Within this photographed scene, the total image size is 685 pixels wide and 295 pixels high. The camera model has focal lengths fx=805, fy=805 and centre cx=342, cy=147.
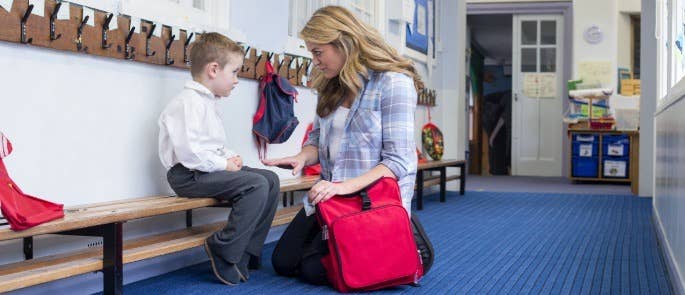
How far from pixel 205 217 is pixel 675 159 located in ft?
6.28

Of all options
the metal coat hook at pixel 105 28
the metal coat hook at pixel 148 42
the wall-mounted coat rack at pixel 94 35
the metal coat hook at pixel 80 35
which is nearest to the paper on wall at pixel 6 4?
the wall-mounted coat rack at pixel 94 35

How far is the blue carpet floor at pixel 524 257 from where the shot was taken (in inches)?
111

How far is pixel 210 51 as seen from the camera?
291 cm

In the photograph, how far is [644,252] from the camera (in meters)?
3.75

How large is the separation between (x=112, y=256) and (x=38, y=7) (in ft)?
→ 2.53

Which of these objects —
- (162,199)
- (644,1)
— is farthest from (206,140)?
(644,1)

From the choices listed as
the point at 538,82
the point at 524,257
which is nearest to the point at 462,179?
the point at 524,257

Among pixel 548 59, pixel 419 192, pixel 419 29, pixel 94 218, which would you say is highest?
pixel 548 59

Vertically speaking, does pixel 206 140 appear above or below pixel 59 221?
above

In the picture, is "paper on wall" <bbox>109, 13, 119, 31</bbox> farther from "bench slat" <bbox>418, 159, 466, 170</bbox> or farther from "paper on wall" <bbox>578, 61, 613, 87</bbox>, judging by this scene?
"paper on wall" <bbox>578, 61, 613, 87</bbox>

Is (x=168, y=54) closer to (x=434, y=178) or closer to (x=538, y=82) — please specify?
(x=434, y=178)

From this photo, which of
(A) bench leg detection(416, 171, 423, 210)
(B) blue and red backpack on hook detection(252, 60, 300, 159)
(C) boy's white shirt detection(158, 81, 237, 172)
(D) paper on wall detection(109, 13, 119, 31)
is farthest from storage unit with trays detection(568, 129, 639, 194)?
(D) paper on wall detection(109, 13, 119, 31)

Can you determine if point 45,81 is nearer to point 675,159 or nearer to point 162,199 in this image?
point 162,199

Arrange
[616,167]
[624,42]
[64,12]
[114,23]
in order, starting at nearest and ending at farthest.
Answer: [64,12], [114,23], [616,167], [624,42]
